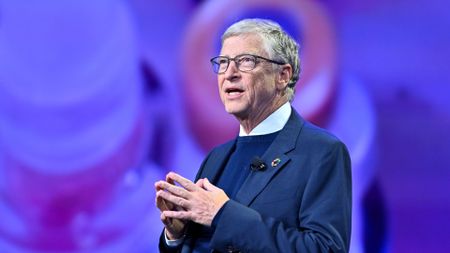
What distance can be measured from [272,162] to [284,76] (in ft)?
0.87

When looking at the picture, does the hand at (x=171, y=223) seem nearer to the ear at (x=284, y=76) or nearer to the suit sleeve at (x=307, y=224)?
the suit sleeve at (x=307, y=224)

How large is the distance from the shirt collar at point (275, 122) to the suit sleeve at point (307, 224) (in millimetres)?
207

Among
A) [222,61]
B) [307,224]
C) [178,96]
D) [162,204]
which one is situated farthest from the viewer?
[178,96]

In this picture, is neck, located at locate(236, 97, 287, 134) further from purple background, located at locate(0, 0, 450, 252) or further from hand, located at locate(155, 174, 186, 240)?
purple background, located at locate(0, 0, 450, 252)

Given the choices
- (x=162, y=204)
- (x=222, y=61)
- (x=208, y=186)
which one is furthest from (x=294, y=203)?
(x=222, y=61)

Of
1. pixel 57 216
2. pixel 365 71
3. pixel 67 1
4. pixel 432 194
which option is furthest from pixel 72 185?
pixel 432 194

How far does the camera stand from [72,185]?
10.3 feet

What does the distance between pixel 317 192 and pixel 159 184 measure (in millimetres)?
397

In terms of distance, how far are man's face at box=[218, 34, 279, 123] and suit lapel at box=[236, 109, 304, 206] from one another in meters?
0.11

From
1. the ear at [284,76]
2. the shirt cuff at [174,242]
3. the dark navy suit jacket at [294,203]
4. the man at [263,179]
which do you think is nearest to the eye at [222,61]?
the man at [263,179]

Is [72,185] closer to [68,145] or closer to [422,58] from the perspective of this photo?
[68,145]

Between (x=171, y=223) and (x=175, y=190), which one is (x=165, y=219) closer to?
(x=171, y=223)

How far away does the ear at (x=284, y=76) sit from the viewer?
178cm

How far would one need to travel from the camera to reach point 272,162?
5.50ft
